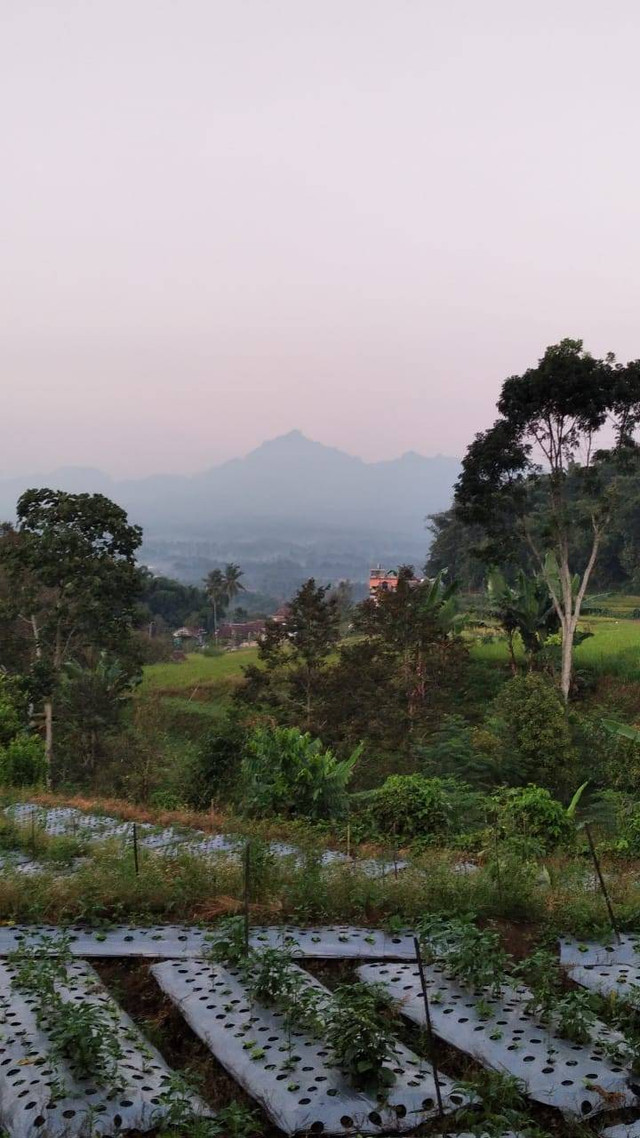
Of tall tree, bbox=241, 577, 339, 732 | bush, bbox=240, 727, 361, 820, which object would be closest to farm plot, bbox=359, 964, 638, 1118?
bush, bbox=240, 727, 361, 820

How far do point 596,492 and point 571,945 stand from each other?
36.1ft

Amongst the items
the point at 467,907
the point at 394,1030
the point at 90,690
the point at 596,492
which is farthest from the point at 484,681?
the point at 394,1030

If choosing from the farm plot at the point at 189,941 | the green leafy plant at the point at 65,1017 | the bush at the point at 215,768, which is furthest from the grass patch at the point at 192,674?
the green leafy plant at the point at 65,1017

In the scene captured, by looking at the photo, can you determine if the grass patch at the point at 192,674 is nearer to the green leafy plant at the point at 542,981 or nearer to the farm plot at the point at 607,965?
the farm plot at the point at 607,965

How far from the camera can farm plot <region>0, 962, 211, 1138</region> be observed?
10.6 feet

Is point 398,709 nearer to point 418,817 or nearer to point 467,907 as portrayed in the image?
point 418,817

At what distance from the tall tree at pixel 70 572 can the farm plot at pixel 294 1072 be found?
1057 cm

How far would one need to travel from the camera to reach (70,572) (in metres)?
14.2

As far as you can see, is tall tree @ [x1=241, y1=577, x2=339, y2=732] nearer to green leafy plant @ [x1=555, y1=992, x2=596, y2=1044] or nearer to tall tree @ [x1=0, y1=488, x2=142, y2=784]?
tall tree @ [x1=0, y1=488, x2=142, y2=784]

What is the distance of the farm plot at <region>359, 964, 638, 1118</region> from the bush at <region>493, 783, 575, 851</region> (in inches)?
132

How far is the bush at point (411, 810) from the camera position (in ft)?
25.9

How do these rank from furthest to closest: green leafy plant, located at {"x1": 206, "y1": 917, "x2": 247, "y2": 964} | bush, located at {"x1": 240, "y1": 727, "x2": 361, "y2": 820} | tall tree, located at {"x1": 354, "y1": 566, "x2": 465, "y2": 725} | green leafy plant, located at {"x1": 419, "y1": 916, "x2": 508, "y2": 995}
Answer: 1. tall tree, located at {"x1": 354, "y1": 566, "x2": 465, "y2": 725}
2. bush, located at {"x1": 240, "y1": 727, "x2": 361, "y2": 820}
3. green leafy plant, located at {"x1": 206, "y1": 917, "x2": 247, "y2": 964}
4. green leafy plant, located at {"x1": 419, "y1": 916, "x2": 508, "y2": 995}

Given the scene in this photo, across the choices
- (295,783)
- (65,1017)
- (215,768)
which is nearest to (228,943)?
(65,1017)

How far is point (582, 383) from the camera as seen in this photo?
1363 centimetres
